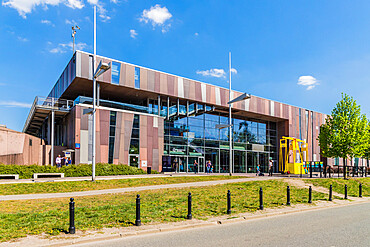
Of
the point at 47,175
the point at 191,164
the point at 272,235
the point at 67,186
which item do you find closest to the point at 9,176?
the point at 47,175

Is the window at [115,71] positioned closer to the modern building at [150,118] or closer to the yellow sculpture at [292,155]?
the modern building at [150,118]

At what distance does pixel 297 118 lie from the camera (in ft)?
173

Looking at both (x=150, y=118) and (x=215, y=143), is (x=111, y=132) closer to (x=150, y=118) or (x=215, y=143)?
(x=150, y=118)

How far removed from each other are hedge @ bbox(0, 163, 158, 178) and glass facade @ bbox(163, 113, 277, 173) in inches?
345

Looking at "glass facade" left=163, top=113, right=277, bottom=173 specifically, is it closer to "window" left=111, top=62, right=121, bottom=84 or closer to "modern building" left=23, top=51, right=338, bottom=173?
"modern building" left=23, top=51, right=338, bottom=173

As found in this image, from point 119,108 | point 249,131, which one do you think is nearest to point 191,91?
point 119,108

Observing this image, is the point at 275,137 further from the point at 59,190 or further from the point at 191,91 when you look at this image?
the point at 59,190

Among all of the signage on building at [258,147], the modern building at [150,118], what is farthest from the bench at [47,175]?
the signage on building at [258,147]

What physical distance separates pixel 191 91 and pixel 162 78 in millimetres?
4599

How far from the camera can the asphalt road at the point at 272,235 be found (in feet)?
23.8

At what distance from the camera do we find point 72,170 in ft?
81.5

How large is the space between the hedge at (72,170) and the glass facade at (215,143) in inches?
345

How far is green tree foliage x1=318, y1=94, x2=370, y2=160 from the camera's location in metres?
29.8

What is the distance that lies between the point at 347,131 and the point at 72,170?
26.4m
